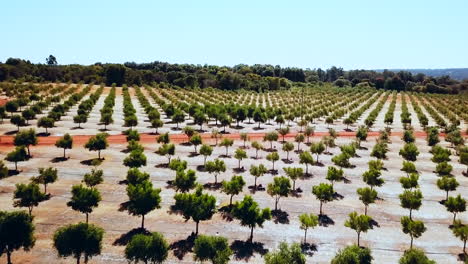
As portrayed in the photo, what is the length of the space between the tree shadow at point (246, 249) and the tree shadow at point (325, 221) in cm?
999

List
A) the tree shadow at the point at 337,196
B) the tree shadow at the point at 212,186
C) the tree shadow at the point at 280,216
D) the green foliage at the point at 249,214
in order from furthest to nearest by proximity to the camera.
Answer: the tree shadow at the point at 212,186 → the tree shadow at the point at 337,196 → the tree shadow at the point at 280,216 → the green foliage at the point at 249,214

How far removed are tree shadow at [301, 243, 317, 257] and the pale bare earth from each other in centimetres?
36

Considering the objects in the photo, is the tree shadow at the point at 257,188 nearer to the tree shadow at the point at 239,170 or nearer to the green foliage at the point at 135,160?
the tree shadow at the point at 239,170

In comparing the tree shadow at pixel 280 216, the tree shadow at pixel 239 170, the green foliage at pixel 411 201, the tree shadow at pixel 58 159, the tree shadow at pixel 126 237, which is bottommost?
the tree shadow at pixel 126 237

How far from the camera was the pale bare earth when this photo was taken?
3934cm

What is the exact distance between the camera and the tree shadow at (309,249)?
38531mm

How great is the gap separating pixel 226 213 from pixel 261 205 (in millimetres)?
5636

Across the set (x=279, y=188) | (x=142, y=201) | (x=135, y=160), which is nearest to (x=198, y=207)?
(x=142, y=201)

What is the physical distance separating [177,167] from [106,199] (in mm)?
11085

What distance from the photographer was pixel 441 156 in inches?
2731

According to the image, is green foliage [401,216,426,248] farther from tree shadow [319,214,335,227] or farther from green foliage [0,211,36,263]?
green foliage [0,211,36,263]

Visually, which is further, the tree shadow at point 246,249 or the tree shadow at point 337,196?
the tree shadow at point 337,196

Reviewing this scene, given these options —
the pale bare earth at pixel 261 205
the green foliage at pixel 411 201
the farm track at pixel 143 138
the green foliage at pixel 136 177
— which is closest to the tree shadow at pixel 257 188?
the pale bare earth at pixel 261 205

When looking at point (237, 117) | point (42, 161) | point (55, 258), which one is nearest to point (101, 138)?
point (42, 161)
